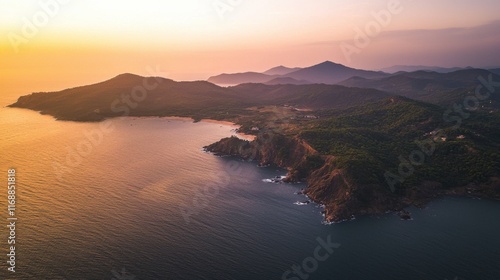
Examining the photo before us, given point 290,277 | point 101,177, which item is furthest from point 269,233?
point 101,177

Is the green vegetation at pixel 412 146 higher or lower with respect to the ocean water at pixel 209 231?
higher

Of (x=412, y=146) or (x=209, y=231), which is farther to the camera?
(x=412, y=146)

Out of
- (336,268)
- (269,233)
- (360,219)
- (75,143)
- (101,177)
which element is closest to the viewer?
(336,268)

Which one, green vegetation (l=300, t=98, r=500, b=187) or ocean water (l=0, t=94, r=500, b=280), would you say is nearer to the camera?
ocean water (l=0, t=94, r=500, b=280)

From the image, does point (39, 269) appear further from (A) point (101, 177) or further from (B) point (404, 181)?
(B) point (404, 181)

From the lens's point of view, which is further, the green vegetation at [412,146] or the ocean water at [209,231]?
the green vegetation at [412,146]

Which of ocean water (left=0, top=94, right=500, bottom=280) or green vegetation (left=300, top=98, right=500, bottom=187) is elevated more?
green vegetation (left=300, top=98, right=500, bottom=187)

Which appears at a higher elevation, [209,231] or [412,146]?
[412,146]

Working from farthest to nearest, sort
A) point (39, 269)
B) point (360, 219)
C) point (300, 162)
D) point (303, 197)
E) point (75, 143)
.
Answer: point (75, 143), point (300, 162), point (303, 197), point (360, 219), point (39, 269)
